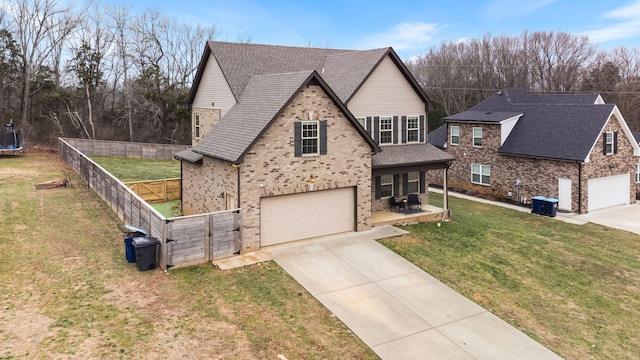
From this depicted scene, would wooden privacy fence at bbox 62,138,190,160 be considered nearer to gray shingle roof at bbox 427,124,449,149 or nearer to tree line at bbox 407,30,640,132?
gray shingle roof at bbox 427,124,449,149

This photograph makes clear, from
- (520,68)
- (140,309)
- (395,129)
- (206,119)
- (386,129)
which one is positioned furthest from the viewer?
(520,68)

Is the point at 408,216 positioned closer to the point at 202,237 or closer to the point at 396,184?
the point at 396,184

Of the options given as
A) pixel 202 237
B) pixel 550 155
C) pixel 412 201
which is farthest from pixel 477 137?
pixel 202 237

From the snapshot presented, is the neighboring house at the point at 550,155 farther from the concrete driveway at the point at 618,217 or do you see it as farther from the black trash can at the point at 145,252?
the black trash can at the point at 145,252

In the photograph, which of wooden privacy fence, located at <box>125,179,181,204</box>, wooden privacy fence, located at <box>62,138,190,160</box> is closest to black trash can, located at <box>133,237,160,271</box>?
wooden privacy fence, located at <box>125,179,181,204</box>

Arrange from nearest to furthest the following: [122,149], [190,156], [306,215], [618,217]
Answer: [306,215] < [190,156] < [618,217] < [122,149]

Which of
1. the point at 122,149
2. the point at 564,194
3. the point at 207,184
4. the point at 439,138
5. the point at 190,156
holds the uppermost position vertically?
the point at 439,138

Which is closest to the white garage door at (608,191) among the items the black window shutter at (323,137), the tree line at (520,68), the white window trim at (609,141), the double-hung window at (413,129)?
the white window trim at (609,141)
